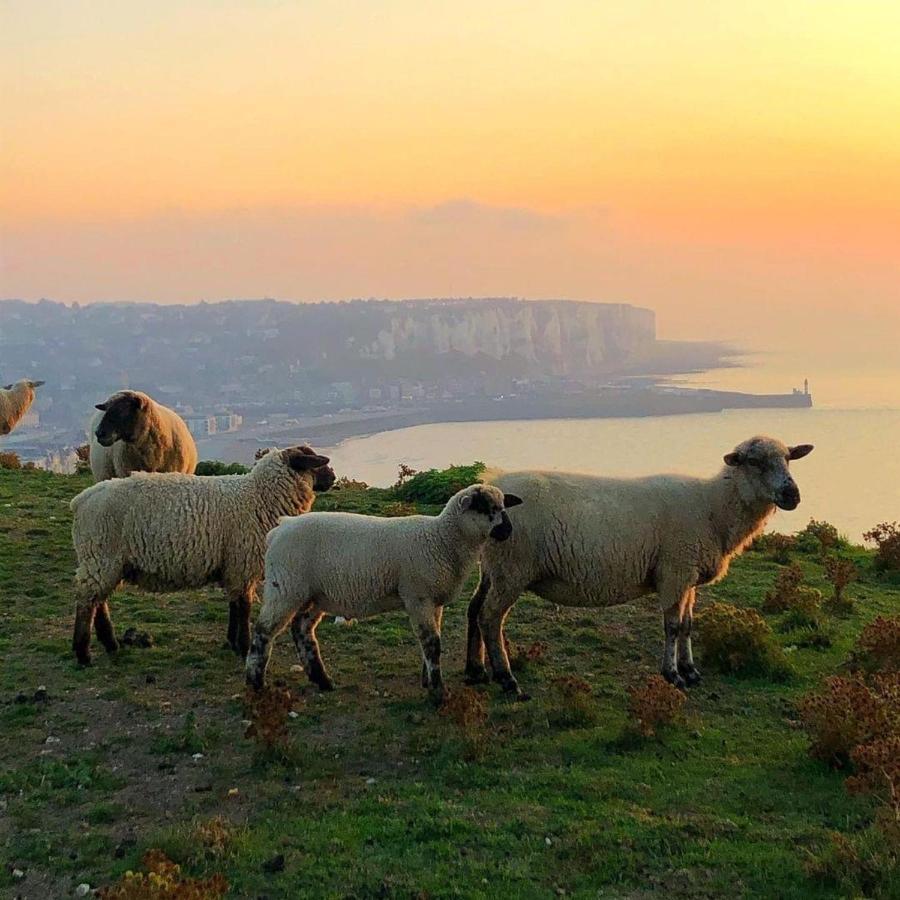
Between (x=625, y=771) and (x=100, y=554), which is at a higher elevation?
(x=100, y=554)

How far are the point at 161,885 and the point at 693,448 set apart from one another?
24.8 meters

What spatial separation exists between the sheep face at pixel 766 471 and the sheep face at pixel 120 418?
770 cm

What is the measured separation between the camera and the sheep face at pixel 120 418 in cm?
1149

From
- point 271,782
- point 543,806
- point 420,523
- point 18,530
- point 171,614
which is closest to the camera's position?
point 543,806

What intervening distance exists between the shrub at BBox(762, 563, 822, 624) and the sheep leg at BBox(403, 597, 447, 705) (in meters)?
5.09

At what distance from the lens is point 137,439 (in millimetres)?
11836

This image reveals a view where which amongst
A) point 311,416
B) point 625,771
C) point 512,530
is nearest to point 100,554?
point 512,530

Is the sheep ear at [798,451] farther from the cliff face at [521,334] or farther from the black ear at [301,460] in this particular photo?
the cliff face at [521,334]

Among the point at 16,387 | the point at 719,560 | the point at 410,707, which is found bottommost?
the point at 410,707

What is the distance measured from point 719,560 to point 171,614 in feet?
20.7

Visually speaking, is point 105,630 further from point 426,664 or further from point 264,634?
point 426,664

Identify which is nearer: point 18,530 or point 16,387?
point 18,530

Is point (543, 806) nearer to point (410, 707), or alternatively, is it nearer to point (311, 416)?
point (410, 707)

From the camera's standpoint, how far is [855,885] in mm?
4496
